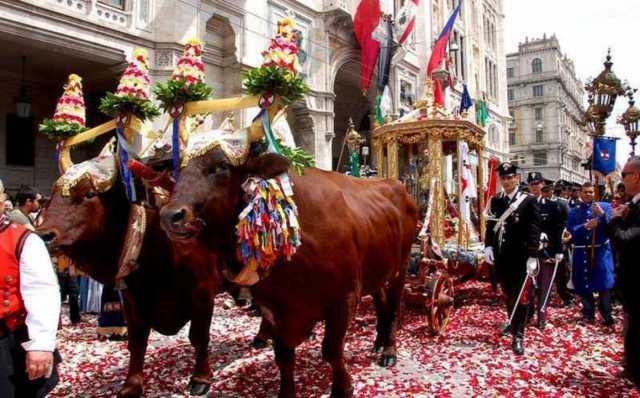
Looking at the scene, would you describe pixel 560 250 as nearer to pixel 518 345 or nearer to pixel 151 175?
pixel 518 345

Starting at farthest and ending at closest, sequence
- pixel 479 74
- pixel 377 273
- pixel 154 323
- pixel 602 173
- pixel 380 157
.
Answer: pixel 479 74 < pixel 380 157 < pixel 602 173 < pixel 377 273 < pixel 154 323

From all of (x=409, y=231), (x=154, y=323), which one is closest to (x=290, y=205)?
(x=154, y=323)

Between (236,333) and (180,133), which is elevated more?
(180,133)

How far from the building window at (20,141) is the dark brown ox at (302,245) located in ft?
43.7

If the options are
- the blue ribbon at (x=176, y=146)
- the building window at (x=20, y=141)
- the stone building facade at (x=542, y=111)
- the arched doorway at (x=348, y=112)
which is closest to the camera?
the blue ribbon at (x=176, y=146)

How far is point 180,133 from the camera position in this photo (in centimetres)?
363

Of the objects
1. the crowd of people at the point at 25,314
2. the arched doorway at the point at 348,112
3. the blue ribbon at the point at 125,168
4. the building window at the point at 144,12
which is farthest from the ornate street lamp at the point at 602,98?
the arched doorway at the point at 348,112

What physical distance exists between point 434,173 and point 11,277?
7.32m

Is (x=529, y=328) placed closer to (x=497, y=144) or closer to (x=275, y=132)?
(x=275, y=132)

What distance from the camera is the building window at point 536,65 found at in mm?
68000

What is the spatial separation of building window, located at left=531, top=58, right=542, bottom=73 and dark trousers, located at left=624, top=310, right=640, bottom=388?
74.2 m

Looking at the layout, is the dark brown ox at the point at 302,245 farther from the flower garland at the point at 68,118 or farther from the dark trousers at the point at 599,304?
the dark trousers at the point at 599,304

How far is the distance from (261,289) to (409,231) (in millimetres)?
2663

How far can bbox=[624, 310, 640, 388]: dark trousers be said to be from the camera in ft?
11.6
